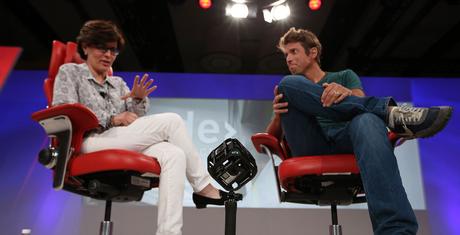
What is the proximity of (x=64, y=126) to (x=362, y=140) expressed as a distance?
1246 millimetres

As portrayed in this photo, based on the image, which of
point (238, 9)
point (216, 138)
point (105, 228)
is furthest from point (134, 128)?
point (238, 9)

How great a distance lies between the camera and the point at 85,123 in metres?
1.85

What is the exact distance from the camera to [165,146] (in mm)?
1969

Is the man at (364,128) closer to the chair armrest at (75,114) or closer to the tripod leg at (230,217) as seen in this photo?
the tripod leg at (230,217)

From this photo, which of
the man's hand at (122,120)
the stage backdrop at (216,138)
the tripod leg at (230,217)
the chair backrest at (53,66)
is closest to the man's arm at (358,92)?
the tripod leg at (230,217)

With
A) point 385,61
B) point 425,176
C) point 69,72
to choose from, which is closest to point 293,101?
point 69,72

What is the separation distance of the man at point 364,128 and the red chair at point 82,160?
0.67 metres

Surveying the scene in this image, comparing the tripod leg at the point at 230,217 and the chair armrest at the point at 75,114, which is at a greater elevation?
the chair armrest at the point at 75,114

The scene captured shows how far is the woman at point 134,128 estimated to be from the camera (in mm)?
1812

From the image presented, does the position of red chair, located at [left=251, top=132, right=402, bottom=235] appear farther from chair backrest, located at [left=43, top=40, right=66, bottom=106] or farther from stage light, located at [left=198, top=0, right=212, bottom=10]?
stage light, located at [left=198, top=0, right=212, bottom=10]

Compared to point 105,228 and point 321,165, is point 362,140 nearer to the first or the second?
point 321,165

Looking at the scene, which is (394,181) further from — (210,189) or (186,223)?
(186,223)

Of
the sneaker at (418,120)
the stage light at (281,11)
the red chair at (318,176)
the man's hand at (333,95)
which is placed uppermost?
the stage light at (281,11)

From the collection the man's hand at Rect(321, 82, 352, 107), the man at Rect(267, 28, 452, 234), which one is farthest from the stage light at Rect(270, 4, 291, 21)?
the man's hand at Rect(321, 82, 352, 107)
